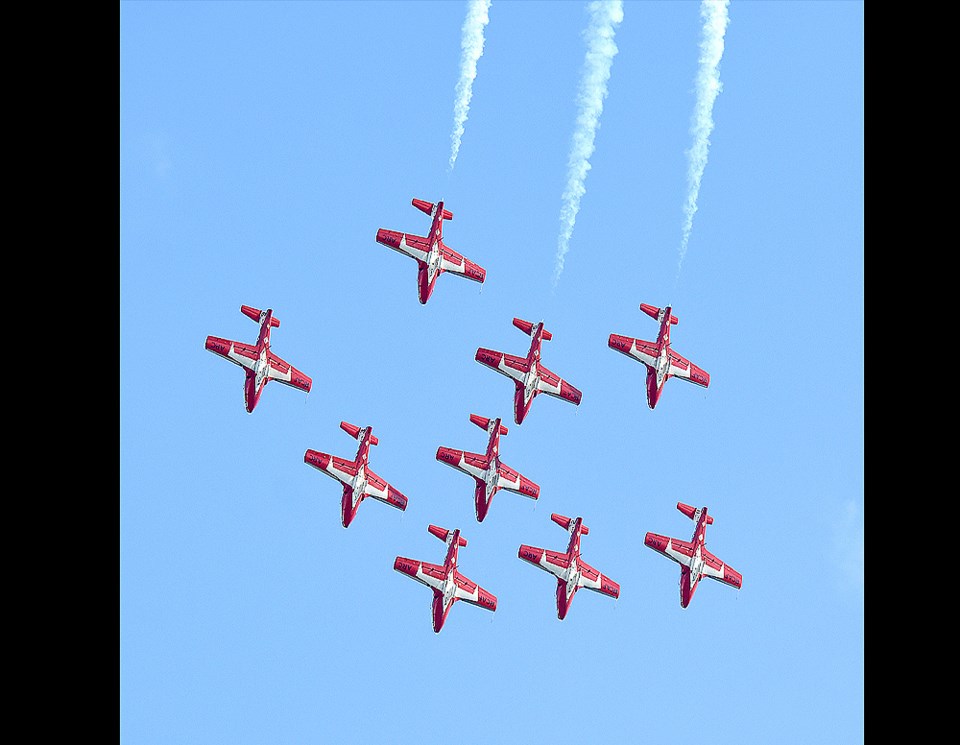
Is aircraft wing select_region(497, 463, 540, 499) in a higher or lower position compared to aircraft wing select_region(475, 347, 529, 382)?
lower

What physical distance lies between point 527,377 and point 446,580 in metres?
11.1

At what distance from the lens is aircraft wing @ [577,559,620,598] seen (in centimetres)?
8062

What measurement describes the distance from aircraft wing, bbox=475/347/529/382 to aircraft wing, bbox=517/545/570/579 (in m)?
8.98

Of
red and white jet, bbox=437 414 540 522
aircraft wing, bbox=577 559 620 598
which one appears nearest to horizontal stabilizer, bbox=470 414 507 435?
red and white jet, bbox=437 414 540 522

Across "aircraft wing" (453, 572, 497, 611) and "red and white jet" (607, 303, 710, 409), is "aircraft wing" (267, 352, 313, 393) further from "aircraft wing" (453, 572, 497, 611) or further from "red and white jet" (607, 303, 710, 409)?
"red and white jet" (607, 303, 710, 409)

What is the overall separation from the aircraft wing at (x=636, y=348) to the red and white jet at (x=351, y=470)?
13258 mm

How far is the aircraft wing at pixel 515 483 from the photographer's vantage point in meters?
80.2

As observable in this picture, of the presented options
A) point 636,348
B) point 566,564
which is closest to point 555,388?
point 636,348

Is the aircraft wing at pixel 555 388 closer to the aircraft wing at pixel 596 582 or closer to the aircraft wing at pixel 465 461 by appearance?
the aircraft wing at pixel 465 461

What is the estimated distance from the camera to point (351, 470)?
78625mm
